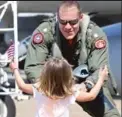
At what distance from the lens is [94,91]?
3205 millimetres

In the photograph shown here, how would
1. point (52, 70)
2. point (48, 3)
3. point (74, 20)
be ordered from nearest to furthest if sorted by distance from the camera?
1. point (52, 70)
2. point (74, 20)
3. point (48, 3)

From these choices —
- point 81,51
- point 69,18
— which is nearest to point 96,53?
point 81,51

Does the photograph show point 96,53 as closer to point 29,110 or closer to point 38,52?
point 38,52

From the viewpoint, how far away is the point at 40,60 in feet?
11.3

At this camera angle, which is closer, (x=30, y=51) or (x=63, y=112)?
(x=63, y=112)

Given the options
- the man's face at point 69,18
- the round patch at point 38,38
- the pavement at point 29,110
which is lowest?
the pavement at point 29,110

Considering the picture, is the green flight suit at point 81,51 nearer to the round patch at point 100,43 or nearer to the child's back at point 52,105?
the round patch at point 100,43

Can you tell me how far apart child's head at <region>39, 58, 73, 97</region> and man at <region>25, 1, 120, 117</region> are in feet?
0.83

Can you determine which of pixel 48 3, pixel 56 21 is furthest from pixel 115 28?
pixel 56 21

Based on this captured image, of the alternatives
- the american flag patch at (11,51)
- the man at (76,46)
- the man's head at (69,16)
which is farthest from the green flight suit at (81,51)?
the american flag patch at (11,51)

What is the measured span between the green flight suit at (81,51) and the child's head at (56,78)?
275 mm

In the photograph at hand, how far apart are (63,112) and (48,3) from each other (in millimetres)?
7323

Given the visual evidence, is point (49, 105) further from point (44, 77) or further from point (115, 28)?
point (115, 28)

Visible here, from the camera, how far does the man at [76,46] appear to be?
132 inches
